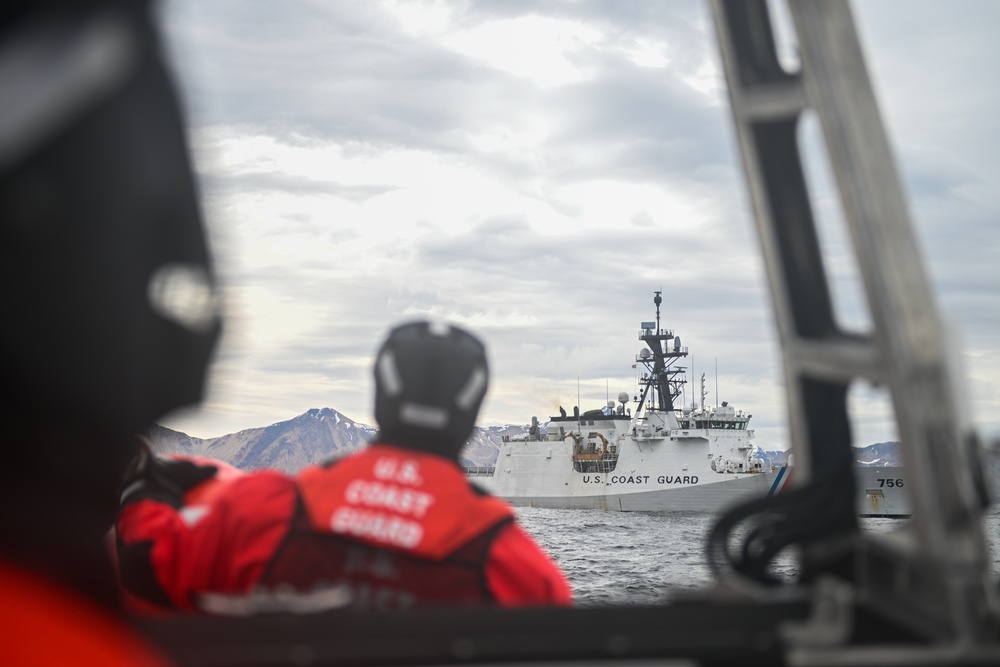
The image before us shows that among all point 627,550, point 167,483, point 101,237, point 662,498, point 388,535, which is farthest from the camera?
point 662,498

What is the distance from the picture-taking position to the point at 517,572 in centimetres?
221

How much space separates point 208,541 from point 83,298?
122 cm

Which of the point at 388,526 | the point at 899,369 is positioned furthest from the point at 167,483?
the point at 899,369

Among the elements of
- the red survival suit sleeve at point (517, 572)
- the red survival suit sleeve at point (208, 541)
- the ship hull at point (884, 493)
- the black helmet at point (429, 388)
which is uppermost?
the ship hull at point (884, 493)

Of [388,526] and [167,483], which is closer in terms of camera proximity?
[388,526]

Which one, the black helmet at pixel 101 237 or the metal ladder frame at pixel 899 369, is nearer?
the black helmet at pixel 101 237

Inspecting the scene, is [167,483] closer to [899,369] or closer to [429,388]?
[429,388]

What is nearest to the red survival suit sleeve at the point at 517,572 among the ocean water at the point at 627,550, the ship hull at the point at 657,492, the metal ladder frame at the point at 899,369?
the metal ladder frame at the point at 899,369

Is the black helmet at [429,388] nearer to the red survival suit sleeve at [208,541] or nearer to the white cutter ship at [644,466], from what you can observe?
the red survival suit sleeve at [208,541]

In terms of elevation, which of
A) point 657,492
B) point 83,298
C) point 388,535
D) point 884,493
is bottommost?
point 388,535

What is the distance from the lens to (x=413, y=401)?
2.26m

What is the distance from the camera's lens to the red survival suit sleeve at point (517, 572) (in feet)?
7.13

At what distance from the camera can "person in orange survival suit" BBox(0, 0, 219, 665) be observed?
112 centimetres

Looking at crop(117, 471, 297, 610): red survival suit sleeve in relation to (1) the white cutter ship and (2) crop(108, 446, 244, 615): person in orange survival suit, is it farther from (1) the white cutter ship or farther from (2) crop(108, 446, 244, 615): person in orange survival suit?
(1) the white cutter ship
